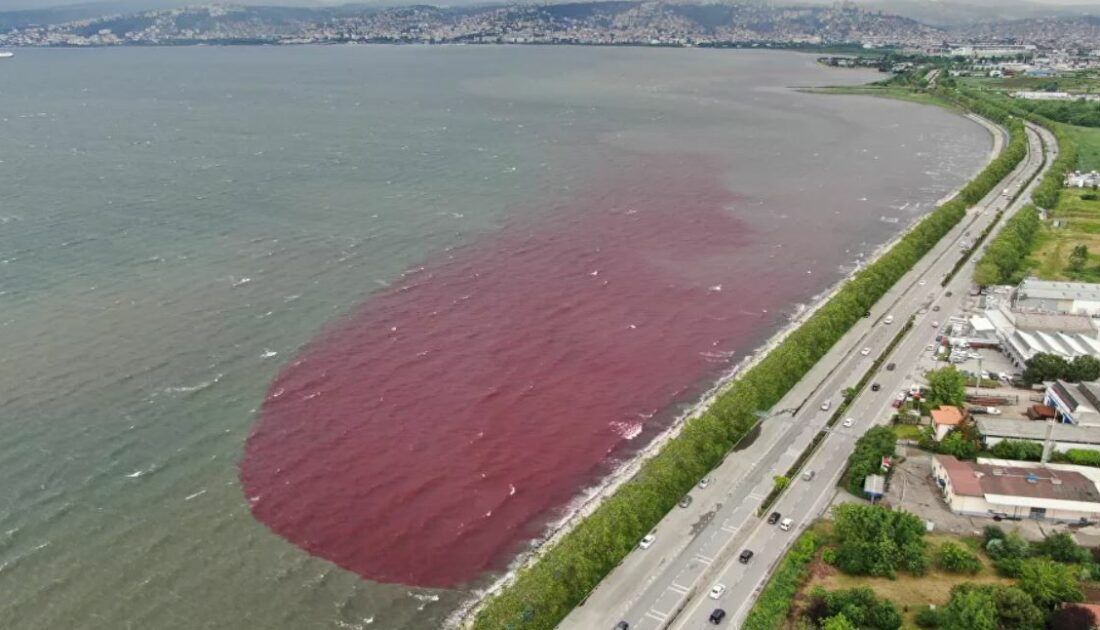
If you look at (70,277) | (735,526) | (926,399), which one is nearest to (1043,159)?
(926,399)

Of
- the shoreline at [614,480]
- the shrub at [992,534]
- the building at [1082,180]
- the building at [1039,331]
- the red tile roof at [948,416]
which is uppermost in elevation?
the building at [1082,180]

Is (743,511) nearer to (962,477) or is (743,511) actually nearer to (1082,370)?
(962,477)

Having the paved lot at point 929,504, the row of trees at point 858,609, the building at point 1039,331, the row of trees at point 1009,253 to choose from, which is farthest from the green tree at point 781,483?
the row of trees at point 1009,253

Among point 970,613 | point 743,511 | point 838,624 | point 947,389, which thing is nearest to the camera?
point 838,624

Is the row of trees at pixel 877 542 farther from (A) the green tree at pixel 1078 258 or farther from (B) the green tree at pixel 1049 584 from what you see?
(A) the green tree at pixel 1078 258

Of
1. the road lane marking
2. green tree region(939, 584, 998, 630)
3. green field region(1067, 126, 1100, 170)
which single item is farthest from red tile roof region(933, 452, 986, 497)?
green field region(1067, 126, 1100, 170)

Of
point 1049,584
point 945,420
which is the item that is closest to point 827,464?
point 945,420

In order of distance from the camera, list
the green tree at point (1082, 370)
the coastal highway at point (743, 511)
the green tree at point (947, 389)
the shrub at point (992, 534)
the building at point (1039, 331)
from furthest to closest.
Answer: the building at point (1039, 331)
the green tree at point (1082, 370)
the green tree at point (947, 389)
the shrub at point (992, 534)
the coastal highway at point (743, 511)
